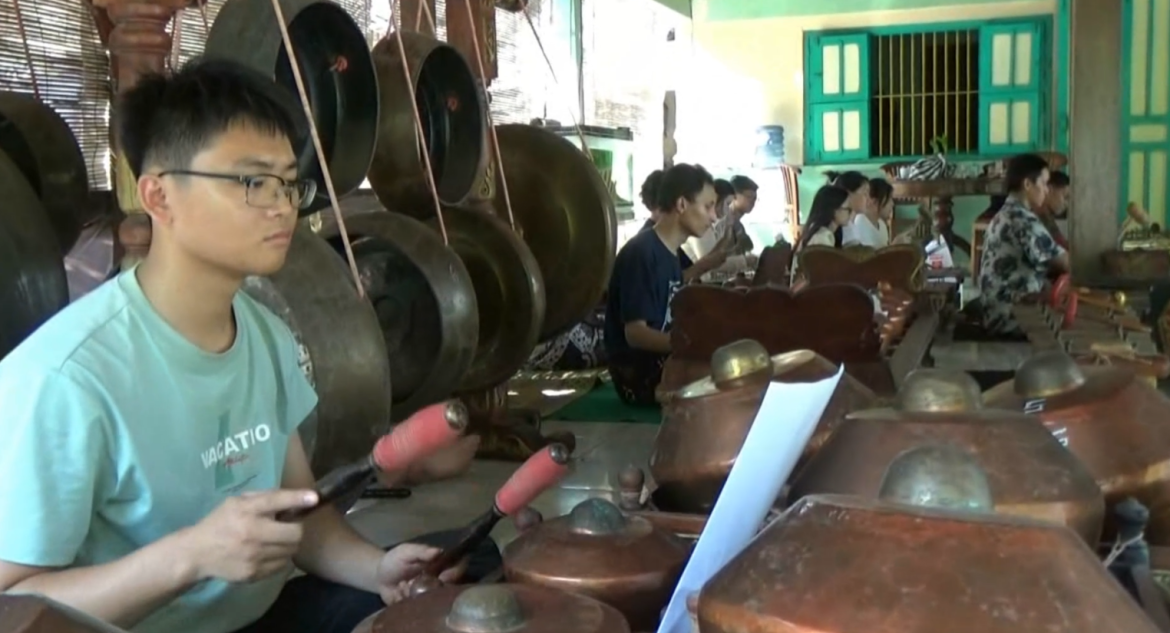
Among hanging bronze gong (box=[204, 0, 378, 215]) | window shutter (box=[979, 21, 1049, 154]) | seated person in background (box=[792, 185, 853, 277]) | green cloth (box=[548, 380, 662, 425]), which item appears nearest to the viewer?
hanging bronze gong (box=[204, 0, 378, 215])

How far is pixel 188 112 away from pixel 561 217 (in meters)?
2.24

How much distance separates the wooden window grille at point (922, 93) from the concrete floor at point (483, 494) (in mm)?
5823

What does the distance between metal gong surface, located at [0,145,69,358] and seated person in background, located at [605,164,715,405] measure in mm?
2320

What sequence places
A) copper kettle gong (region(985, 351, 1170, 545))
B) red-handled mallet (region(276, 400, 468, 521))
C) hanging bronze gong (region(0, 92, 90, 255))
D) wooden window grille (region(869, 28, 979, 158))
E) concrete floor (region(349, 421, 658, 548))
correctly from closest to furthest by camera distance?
red-handled mallet (region(276, 400, 468, 521)) → copper kettle gong (region(985, 351, 1170, 545)) → hanging bronze gong (region(0, 92, 90, 255)) → concrete floor (region(349, 421, 658, 548)) → wooden window grille (region(869, 28, 979, 158))

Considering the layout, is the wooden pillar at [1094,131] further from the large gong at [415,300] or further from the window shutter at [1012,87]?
the window shutter at [1012,87]

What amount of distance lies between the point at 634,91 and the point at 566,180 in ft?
14.1

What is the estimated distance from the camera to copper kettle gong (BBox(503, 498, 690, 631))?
2.51 feet

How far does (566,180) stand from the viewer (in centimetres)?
332

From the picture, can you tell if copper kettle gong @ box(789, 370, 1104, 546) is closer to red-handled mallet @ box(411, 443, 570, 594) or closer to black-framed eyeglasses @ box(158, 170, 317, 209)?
red-handled mallet @ box(411, 443, 570, 594)

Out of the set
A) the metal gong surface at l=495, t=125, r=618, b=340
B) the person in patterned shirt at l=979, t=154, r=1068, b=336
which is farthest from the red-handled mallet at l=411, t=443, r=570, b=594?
the person in patterned shirt at l=979, t=154, r=1068, b=336

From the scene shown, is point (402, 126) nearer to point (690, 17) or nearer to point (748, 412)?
point (748, 412)

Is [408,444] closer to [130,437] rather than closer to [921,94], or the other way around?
[130,437]

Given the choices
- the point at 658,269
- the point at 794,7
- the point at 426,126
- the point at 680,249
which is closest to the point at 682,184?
the point at 658,269

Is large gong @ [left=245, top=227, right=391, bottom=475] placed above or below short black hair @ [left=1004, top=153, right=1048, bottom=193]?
below
